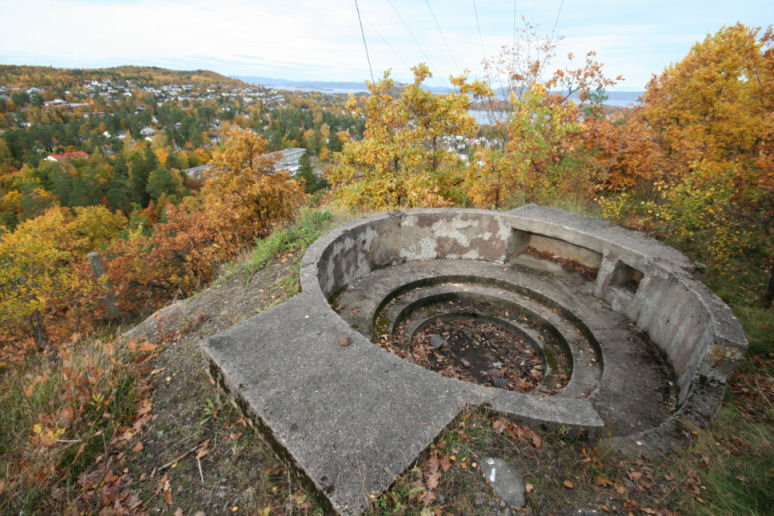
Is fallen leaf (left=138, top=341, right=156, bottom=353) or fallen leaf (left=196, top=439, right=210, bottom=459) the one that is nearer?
fallen leaf (left=196, top=439, right=210, bottom=459)

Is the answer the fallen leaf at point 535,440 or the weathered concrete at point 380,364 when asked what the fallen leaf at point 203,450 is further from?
the fallen leaf at point 535,440

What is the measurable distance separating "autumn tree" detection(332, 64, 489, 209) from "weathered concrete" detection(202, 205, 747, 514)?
261 centimetres

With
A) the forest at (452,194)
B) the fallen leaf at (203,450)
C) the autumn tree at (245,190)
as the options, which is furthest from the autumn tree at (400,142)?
the fallen leaf at (203,450)

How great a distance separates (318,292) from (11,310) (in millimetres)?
16657

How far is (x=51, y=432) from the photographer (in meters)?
2.59

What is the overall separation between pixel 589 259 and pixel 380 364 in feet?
17.1

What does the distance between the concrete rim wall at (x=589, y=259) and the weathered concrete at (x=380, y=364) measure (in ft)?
0.07

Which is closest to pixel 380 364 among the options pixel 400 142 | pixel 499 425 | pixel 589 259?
pixel 499 425

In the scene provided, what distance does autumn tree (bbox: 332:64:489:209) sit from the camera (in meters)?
8.98

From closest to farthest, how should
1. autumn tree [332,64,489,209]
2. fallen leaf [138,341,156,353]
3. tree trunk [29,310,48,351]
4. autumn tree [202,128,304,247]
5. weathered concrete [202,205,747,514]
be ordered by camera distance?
weathered concrete [202,205,747,514] < fallen leaf [138,341,156,353] < autumn tree [332,64,489,209] < autumn tree [202,128,304,247] < tree trunk [29,310,48,351]

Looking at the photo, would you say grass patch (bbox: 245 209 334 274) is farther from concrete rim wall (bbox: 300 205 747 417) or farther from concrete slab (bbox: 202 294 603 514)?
concrete slab (bbox: 202 294 603 514)

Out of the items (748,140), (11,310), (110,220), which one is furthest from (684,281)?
(110,220)

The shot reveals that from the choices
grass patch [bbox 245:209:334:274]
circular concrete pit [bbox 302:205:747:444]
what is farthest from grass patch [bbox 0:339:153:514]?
grass patch [bbox 245:209:334:274]

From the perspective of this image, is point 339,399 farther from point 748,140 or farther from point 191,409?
point 748,140
